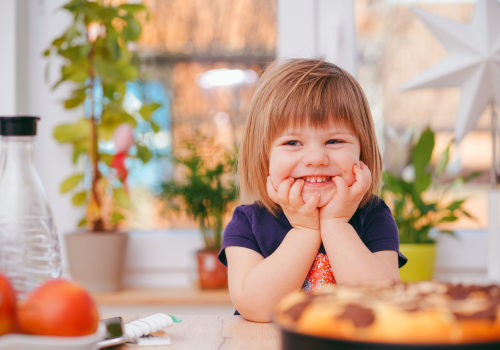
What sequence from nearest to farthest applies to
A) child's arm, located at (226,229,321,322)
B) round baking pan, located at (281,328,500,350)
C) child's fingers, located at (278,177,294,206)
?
round baking pan, located at (281,328,500,350), child's arm, located at (226,229,321,322), child's fingers, located at (278,177,294,206)

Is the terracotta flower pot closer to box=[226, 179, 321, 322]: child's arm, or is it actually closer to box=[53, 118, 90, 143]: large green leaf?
box=[53, 118, 90, 143]: large green leaf

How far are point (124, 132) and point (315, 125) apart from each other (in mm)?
1142

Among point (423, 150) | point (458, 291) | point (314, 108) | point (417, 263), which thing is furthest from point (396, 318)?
point (423, 150)

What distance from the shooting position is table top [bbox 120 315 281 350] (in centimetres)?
66

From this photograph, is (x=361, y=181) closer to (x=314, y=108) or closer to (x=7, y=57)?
(x=314, y=108)

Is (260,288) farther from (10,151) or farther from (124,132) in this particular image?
(124,132)

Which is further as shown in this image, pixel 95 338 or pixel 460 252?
pixel 460 252

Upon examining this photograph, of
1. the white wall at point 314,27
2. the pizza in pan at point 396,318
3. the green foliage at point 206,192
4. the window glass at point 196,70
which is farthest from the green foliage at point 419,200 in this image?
the pizza in pan at point 396,318

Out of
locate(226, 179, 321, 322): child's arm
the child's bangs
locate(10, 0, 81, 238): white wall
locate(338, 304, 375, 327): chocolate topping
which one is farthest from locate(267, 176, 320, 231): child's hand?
locate(10, 0, 81, 238): white wall

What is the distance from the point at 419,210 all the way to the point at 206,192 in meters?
0.69

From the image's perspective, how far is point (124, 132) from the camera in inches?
76.4

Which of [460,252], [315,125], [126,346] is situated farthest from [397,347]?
[460,252]

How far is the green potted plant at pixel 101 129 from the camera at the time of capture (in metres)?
1.74

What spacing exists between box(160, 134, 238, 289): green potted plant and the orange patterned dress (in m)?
0.82
